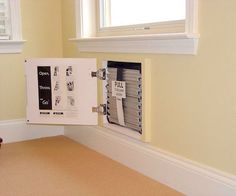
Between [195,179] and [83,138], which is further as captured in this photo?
[83,138]

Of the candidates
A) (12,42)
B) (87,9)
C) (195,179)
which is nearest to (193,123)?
(195,179)

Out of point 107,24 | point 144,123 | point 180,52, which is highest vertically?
point 107,24

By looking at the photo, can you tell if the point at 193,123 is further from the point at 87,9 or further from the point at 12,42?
the point at 12,42

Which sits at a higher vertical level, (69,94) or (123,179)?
(69,94)

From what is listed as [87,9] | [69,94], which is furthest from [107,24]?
[69,94]

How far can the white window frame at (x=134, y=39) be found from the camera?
1.73m

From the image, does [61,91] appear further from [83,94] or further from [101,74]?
[101,74]

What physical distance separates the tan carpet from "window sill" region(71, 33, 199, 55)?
0.74m

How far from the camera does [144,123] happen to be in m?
2.11

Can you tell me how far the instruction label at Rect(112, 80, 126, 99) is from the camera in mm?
2279

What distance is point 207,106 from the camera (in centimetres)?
172

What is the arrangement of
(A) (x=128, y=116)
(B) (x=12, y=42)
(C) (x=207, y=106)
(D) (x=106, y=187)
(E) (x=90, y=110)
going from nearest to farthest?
(C) (x=207, y=106), (D) (x=106, y=187), (A) (x=128, y=116), (E) (x=90, y=110), (B) (x=12, y=42)

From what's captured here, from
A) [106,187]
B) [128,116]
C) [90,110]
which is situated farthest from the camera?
[90,110]

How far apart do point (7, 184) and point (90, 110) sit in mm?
724
